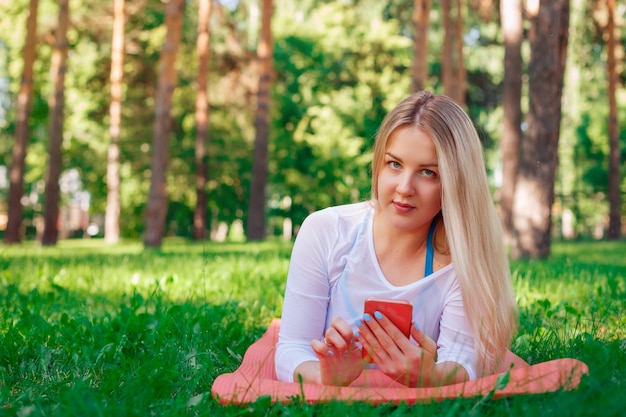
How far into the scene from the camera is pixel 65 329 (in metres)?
3.88

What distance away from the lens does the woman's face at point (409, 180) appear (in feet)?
9.19

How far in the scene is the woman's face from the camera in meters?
2.80

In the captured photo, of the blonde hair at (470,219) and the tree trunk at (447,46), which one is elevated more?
the tree trunk at (447,46)

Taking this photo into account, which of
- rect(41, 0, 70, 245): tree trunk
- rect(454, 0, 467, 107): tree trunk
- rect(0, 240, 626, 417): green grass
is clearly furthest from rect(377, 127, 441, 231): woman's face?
rect(454, 0, 467, 107): tree trunk

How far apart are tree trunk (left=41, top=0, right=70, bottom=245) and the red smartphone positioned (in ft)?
54.3

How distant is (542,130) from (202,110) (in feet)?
42.9

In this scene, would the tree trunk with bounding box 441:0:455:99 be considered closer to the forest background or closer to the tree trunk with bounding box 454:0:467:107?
the forest background

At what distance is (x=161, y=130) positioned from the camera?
48.7 ft

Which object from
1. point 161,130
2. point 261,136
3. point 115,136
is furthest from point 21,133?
point 261,136

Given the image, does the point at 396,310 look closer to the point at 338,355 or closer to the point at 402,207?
the point at 338,355

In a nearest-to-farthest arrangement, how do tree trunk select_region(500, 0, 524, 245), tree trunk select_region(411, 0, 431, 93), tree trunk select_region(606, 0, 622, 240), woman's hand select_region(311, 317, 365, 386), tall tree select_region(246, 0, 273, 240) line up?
woman's hand select_region(311, 317, 365, 386), tree trunk select_region(500, 0, 524, 245), tree trunk select_region(411, 0, 431, 93), tall tree select_region(246, 0, 273, 240), tree trunk select_region(606, 0, 622, 240)

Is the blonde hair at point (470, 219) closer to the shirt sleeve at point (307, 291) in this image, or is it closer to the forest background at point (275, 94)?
the shirt sleeve at point (307, 291)

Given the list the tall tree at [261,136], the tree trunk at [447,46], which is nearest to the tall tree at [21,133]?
the tall tree at [261,136]

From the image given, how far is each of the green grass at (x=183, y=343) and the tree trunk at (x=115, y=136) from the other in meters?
15.2
